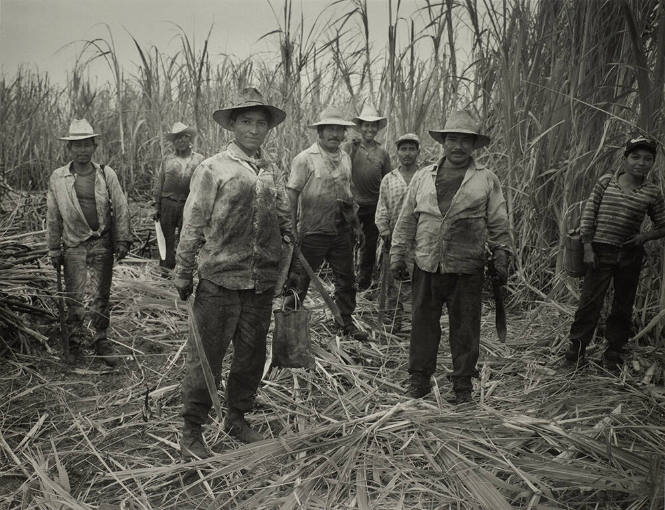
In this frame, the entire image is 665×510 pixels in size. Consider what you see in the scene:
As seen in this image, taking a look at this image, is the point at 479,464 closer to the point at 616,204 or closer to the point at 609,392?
the point at 609,392

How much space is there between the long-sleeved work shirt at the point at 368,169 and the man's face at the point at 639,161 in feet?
9.01

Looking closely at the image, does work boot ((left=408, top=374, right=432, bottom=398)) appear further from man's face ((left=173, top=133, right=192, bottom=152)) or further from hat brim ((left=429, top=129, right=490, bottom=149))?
Result: man's face ((left=173, top=133, right=192, bottom=152))

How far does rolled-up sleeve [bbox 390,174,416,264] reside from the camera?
13.3 ft

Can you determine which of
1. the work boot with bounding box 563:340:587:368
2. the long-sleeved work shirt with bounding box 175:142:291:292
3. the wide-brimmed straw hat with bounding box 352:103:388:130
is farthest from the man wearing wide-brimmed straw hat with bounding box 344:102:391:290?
the long-sleeved work shirt with bounding box 175:142:291:292

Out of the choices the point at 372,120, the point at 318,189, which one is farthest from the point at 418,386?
the point at 372,120

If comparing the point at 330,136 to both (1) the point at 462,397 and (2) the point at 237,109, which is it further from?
(1) the point at 462,397

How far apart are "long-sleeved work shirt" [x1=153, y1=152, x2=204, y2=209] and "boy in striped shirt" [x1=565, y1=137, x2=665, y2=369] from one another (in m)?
4.64

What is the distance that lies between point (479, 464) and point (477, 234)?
4.64ft

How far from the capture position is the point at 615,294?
177 inches

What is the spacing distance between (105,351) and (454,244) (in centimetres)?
298

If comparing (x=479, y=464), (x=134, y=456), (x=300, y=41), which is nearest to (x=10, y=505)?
(x=134, y=456)

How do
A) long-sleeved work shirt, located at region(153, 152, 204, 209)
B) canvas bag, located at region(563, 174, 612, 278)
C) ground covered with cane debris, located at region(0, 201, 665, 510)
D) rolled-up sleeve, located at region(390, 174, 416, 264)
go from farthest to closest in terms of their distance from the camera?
long-sleeved work shirt, located at region(153, 152, 204, 209), canvas bag, located at region(563, 174, 612, 278), rolled-up sleeve, located at region(390, 174, 416, 264), ground covered with cane debris, located at region(0, 201, 665, 510)

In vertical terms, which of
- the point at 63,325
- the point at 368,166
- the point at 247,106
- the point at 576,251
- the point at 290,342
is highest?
the point at 247,106

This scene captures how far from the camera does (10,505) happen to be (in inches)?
115
